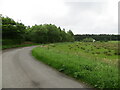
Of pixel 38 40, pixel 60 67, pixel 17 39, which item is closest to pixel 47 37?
pixel 38 40

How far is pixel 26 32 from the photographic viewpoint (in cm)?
4853

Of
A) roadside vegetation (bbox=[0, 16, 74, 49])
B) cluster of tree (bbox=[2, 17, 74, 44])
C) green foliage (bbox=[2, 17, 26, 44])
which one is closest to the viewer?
roadside vegetation (bbox=[0, 16, 74, 49])

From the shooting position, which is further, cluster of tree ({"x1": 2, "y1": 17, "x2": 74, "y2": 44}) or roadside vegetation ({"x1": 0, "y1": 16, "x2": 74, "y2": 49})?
cluster of tree ({"x1": 2, "y1": 17, "x2": 74, "y2": 44})

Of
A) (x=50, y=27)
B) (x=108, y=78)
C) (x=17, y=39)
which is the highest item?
(x=50, y=27)

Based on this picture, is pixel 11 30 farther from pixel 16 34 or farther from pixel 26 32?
pixel 26 32

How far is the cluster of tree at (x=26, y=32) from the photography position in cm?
3082

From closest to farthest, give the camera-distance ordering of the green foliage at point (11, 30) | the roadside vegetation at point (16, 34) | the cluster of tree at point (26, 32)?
the roadside vegetation at point (16, 34) → the green foliage at point (11, 30) → the cluster of tree at point (26, 32)

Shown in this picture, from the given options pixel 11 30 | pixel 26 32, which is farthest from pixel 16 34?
pixel 26 32

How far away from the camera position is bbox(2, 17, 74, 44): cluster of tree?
30816 millimetres

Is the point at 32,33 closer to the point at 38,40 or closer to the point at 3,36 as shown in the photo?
the point at 38,40

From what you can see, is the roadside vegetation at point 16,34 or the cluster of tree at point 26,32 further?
the cluster of tree at point 26,32

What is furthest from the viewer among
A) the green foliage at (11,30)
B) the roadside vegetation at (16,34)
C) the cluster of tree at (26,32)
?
the cluster of tree at (26,32)

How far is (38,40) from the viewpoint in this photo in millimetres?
53656

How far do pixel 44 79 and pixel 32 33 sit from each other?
4822 cm
